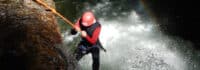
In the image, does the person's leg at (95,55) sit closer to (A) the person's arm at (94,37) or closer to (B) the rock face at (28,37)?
(A) the person's arm at (94,37)

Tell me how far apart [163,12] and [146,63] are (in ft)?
15.2

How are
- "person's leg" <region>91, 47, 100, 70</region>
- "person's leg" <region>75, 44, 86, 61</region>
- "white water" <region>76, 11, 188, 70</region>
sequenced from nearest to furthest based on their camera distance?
1. "person's leg" <region>91, 47, 100, 70</region>
2. "person's leg" <region>75, 44, 86, 61</region>
3. "white water" <region>76, 11, 188, 70</region>

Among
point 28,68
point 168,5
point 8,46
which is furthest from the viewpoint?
point 168,5

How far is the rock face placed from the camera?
721 cm

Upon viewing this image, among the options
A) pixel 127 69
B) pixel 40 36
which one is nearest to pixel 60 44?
pixel 40 36

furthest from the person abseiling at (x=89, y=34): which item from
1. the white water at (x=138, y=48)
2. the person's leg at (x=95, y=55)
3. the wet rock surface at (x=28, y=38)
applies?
the white water at (x=138, y=48)

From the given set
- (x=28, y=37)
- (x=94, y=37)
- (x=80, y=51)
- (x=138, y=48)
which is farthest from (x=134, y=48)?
(x=28, y=37)

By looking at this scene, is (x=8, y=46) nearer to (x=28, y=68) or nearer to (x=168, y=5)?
(x=28, y=68)

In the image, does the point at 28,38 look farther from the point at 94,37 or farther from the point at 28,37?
the point at 94,37

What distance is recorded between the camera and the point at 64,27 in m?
13.2

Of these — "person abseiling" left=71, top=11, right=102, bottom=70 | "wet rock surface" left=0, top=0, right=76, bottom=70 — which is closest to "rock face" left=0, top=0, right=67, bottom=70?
"wet rock surface" left=0, top=0, right=76, bottom=70

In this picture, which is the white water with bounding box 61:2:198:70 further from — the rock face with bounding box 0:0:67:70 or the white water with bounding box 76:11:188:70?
the rock face with bounding box 0:0:67:70

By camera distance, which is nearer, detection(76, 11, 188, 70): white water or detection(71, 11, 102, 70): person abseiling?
detection(71, 11, 102, 70): person abseiling

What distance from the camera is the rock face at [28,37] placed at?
23.6 feet
